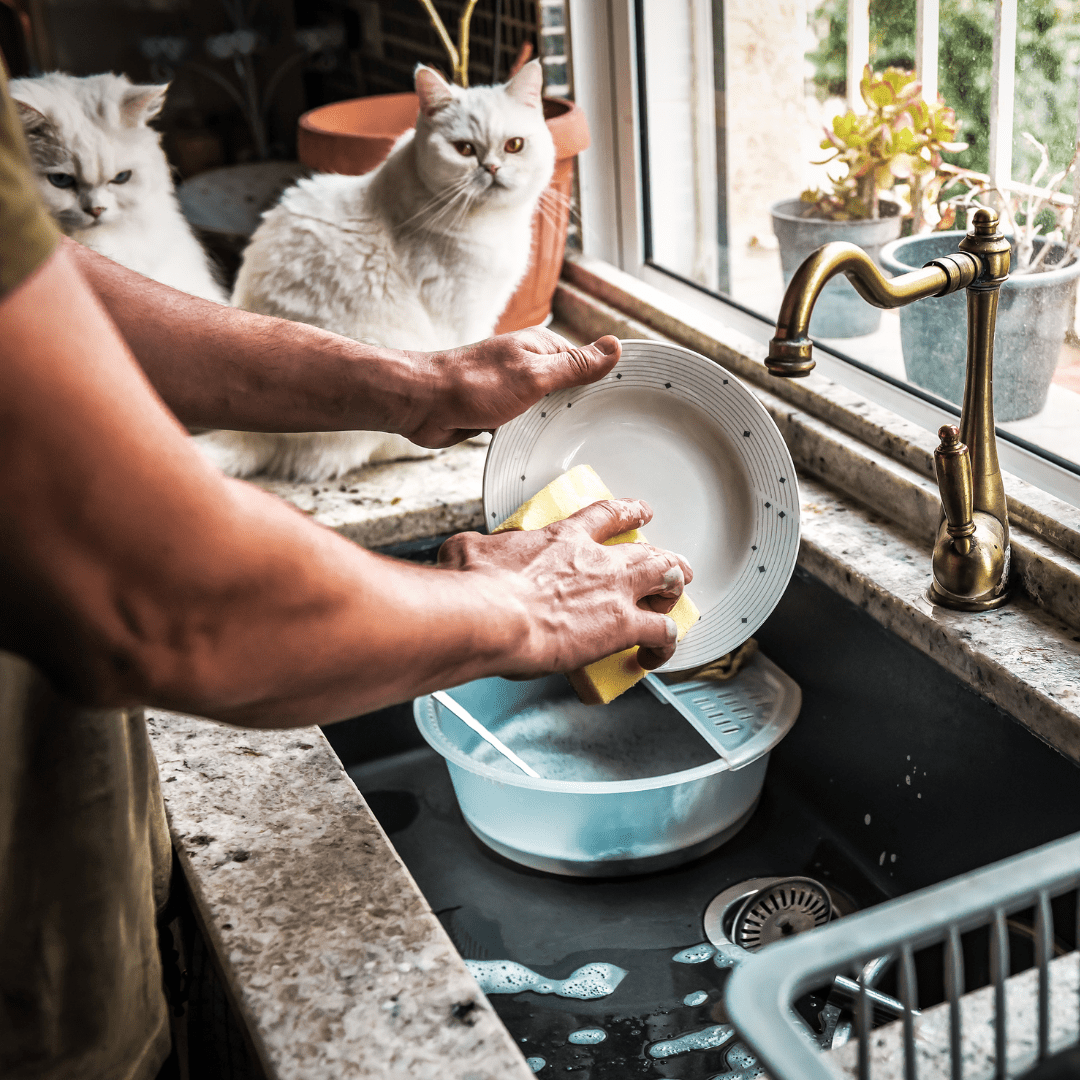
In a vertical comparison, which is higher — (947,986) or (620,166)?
(620,166)

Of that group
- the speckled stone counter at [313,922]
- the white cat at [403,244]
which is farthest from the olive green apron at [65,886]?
the white cat at [403,244]

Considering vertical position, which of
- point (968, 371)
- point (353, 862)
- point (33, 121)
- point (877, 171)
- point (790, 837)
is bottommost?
point (790, 837)

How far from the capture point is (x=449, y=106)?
128 centimetres

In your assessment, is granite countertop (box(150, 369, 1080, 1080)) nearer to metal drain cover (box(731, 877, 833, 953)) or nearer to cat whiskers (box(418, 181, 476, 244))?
metal drain cover (box(731, 877, 833, 953))

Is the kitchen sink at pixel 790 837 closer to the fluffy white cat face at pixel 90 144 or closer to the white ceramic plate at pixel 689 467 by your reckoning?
the white ceramic plate at pixel 689 467

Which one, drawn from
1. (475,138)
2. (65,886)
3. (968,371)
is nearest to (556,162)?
(475,138)

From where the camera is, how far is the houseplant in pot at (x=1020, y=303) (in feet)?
3.22

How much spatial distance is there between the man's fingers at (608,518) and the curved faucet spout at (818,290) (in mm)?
144

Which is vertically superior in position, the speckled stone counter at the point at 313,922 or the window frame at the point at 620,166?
the window frame at the point at 620,166

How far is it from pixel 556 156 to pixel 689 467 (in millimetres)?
570

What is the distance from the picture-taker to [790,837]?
3.40 ft

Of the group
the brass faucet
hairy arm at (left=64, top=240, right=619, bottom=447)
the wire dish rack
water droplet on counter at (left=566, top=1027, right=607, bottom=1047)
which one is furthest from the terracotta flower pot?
the wire dish rack

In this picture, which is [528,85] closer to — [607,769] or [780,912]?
[607,769]

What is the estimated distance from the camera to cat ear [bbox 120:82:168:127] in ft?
4.49
